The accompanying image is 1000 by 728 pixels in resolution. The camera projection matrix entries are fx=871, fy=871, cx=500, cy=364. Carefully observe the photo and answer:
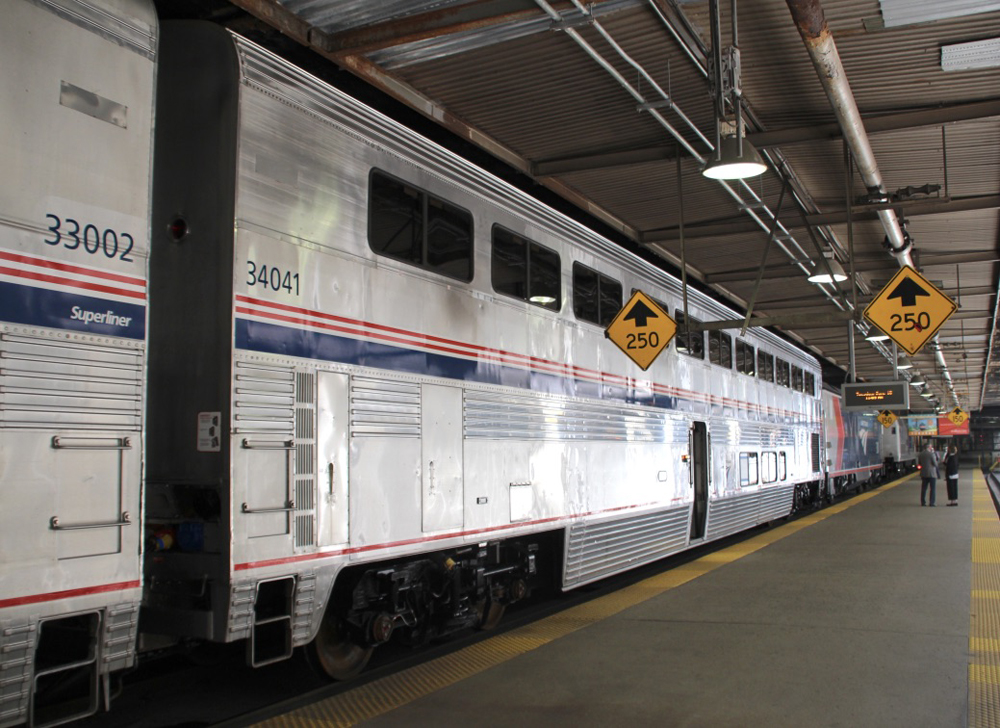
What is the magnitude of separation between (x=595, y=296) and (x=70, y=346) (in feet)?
19.6

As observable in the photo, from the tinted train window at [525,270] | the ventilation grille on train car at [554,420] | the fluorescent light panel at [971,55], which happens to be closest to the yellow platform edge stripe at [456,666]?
the ventilation grille on train car at [554,420]

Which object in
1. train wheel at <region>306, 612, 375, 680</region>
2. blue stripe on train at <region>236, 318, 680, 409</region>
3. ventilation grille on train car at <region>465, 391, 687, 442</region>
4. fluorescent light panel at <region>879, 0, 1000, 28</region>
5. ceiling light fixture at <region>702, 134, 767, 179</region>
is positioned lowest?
train wheel at <region>306, 612, 375, 680</region>

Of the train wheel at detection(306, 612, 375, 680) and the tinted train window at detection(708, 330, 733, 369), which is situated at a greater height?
the tinted train window at detection(708, 330, 733, 369)

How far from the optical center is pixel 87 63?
4.23 meters

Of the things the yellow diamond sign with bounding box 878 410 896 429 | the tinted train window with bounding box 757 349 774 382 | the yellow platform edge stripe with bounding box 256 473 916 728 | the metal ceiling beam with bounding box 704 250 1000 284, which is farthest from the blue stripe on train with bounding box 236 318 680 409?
the yellow diamond sign with bounding box 878 410 896 429

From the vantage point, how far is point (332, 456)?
530 cm

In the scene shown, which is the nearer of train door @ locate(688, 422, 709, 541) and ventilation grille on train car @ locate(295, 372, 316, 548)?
ventilation grille on train car @ locate(295, 372, 316, 548)

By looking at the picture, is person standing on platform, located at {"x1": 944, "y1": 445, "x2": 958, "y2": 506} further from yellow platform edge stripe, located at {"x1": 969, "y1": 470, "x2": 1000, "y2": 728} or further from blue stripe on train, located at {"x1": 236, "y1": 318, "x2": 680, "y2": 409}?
blue stripe on train, located at {"x1": 236, "y1": 318, "x2": 680, "y2": 409}

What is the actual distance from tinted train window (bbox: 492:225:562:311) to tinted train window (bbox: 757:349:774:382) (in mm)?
Result: 8362

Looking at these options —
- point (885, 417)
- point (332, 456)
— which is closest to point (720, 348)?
point (332, 456)

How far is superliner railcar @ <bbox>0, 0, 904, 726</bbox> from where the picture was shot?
3943 millimetres

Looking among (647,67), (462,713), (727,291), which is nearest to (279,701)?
(462,713)

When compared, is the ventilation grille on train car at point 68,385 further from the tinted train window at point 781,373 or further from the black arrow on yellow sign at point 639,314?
the tinted train window at point 781,373

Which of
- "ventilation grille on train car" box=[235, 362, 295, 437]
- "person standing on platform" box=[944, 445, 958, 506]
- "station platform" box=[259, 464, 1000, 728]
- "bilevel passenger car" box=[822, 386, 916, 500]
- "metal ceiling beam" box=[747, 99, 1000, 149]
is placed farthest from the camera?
"bilevel passenger car" box=[822, 386, 916, 500]
